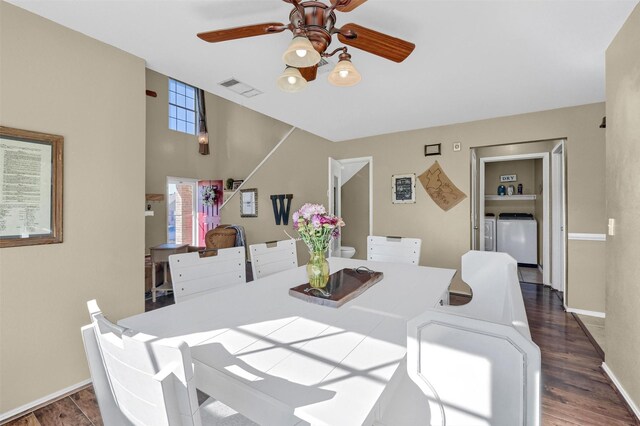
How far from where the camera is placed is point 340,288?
162cm

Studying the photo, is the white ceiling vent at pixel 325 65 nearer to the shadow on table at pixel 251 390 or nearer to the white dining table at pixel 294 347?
the white dining table at pixel 294 347

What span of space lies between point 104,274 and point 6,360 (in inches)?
24.8

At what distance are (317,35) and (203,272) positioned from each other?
1.49 metres

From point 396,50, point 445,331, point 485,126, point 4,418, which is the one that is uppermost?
point 485,126

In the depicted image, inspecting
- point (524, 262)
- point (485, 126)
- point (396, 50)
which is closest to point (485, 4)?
point (396, 50)

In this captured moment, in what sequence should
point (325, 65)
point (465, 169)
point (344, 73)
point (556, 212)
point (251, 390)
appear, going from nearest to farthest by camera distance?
point (251, 390) → point (344, 73) → point (325, 65) → point (465, 169) → point (556, 212)

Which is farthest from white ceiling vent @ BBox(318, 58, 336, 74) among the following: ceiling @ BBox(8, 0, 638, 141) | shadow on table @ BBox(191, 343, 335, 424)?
shadow on table @ BBox(191, 343, 335, 424)

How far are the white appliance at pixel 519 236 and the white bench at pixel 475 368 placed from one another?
6.06 meters

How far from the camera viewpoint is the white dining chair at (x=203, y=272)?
5.39 ft

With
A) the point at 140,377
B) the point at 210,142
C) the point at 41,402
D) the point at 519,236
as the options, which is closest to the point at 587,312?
the point at 519,236

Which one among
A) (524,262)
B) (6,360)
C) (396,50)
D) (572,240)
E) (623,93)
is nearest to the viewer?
(396,50)

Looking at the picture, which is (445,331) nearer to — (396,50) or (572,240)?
(396,50)

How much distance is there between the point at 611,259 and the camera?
199 cm

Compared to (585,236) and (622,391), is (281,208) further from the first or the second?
(622,391)
